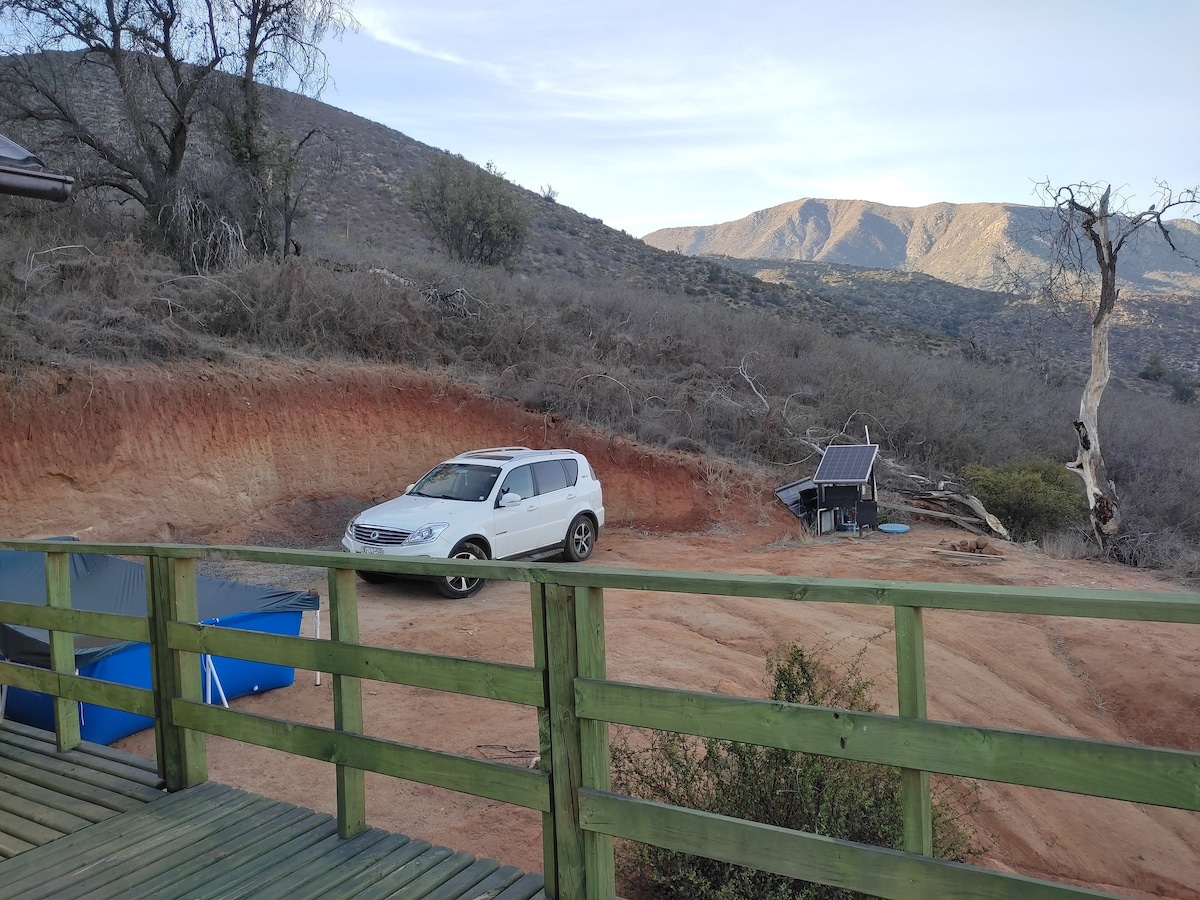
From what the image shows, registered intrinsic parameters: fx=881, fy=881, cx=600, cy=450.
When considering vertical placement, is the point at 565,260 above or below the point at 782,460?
above

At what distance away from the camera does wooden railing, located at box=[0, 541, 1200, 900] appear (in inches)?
95.6

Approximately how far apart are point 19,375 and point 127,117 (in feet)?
31.4

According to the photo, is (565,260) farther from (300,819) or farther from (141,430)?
(300,819)

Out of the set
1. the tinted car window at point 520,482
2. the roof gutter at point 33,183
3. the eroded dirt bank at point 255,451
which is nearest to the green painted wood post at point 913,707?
the roof gutter at point 33,183

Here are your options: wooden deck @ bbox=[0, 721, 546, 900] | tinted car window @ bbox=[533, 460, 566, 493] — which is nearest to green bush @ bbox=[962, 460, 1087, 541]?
tinted car window @ bbox=[533, 460, 566, 493]

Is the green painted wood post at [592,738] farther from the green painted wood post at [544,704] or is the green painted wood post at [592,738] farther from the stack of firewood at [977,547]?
the stack of firewood at [977,547]

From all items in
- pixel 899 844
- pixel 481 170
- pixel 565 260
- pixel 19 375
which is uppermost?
pixel 481 170

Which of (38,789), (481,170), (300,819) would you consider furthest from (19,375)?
(481,170)

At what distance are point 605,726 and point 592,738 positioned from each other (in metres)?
0.09

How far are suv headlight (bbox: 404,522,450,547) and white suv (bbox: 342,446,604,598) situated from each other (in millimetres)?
13

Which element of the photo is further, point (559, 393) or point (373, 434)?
point (559, 393)

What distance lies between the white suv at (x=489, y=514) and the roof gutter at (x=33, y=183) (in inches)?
276

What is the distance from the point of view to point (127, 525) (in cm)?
1409

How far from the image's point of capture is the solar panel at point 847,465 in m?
17.1
